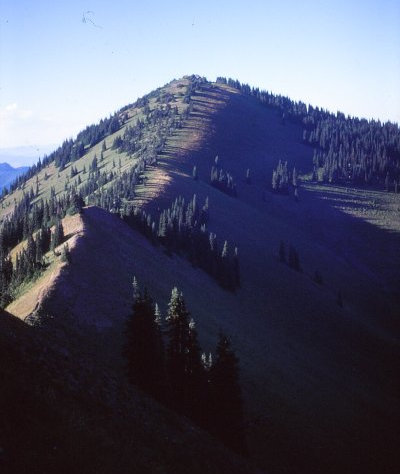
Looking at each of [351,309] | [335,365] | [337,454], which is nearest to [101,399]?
[337,454]

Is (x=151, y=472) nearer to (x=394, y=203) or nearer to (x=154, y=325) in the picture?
(x=154, y=325)

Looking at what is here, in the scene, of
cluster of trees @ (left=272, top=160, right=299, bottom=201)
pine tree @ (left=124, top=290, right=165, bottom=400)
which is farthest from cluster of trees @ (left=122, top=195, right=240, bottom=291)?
cluster of trees @ (left=272, top=160, right=299, bottom=201)

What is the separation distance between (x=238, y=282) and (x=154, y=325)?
176ft

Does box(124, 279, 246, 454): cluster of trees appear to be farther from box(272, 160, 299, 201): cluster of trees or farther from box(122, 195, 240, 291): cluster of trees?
box(272, 160, 299, 201): cluster of trees

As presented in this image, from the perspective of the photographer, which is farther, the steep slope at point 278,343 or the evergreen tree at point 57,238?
the evergreen tree at point 57,238

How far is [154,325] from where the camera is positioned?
31.4 meters

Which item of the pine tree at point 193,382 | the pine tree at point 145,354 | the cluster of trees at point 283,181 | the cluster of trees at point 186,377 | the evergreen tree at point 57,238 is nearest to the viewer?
the pine tree at point 145,354

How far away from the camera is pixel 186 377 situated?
103ft

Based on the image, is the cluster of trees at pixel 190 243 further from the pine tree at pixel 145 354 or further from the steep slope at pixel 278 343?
the pine tree at pixel 145 354

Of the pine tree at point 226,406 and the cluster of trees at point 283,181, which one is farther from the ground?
the cluster of trees at point 283,181

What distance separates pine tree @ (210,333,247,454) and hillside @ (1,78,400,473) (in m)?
5.79

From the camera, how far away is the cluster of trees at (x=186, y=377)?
30172 mm

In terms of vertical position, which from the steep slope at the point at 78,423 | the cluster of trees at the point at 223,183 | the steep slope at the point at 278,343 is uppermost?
the cluster of trees at the point at 223,183

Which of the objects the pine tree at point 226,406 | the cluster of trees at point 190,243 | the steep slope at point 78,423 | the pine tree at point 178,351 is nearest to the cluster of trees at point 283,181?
the cluster of trees at point 190,243
